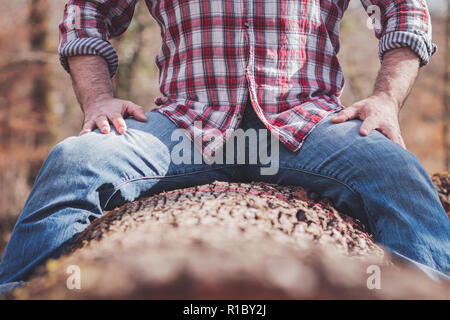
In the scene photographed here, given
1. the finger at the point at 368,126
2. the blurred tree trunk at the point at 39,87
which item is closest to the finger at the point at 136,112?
the finger at the point at 368,126

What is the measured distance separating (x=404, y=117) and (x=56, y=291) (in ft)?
58.8

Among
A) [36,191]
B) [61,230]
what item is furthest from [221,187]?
[36,191]

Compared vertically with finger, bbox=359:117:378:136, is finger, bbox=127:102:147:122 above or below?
above

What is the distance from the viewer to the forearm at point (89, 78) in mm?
1887

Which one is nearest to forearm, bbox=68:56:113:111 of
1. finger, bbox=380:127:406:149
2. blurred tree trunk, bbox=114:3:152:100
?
finger, bbox=380:127:406:149

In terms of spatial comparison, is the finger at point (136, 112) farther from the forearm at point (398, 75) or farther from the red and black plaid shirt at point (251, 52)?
the forearm at point (398, 75)

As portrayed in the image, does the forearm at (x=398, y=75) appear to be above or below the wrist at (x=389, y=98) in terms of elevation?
above

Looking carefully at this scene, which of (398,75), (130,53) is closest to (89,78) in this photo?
(398,75)

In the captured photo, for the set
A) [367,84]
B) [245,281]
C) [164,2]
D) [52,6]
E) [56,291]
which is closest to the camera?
[245,281]

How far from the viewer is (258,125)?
5.54 feet

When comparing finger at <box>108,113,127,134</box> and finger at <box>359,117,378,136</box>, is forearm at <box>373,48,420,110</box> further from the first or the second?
finger at <box>108,113,127,134</box>

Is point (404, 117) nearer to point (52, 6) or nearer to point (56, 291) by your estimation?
point (52, 6)

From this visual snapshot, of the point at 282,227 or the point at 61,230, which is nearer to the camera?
the point at 282,227

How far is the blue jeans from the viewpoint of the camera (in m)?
1.22
